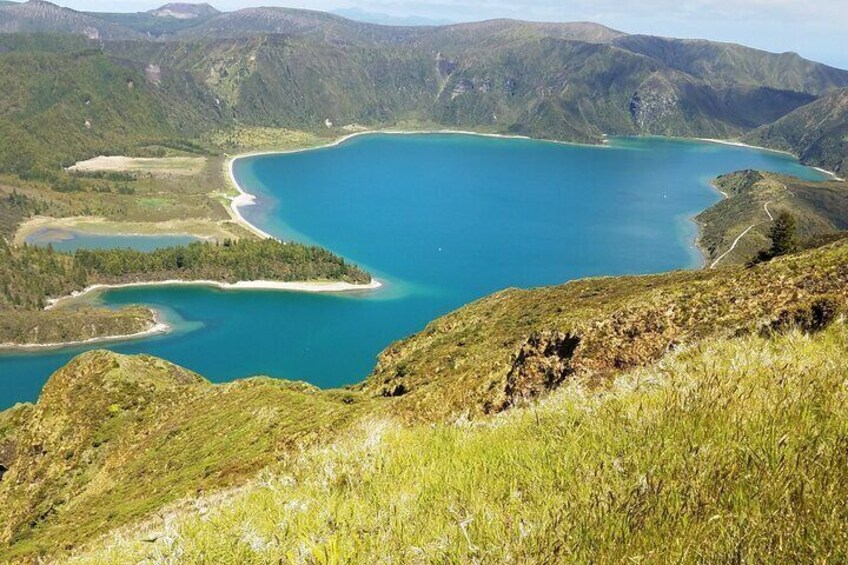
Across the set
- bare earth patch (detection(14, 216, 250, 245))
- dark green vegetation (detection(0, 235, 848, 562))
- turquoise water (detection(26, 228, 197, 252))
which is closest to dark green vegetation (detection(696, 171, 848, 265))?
dark green vegetation (detection(0, 235, 848, 562))

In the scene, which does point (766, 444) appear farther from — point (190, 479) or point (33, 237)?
point (33, 237)

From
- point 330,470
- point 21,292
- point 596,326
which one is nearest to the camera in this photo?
point 330,470

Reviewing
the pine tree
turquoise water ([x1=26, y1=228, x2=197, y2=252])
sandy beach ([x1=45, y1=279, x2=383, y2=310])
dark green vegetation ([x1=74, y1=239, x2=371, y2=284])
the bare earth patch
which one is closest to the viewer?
the pine tree

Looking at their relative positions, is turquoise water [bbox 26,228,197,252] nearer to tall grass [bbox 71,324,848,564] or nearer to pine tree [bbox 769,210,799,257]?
pine tree [bbox 769,210,799,257]

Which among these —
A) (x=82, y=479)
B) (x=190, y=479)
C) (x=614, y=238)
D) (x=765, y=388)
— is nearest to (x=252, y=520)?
(x=765, y=388)

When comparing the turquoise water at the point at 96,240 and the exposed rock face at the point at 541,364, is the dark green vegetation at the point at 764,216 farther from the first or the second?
the turquoise water at the point at 96,240

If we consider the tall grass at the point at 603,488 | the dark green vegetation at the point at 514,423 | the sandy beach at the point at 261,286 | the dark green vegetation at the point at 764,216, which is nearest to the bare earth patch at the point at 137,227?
the sandy beach at the point at 261,286
